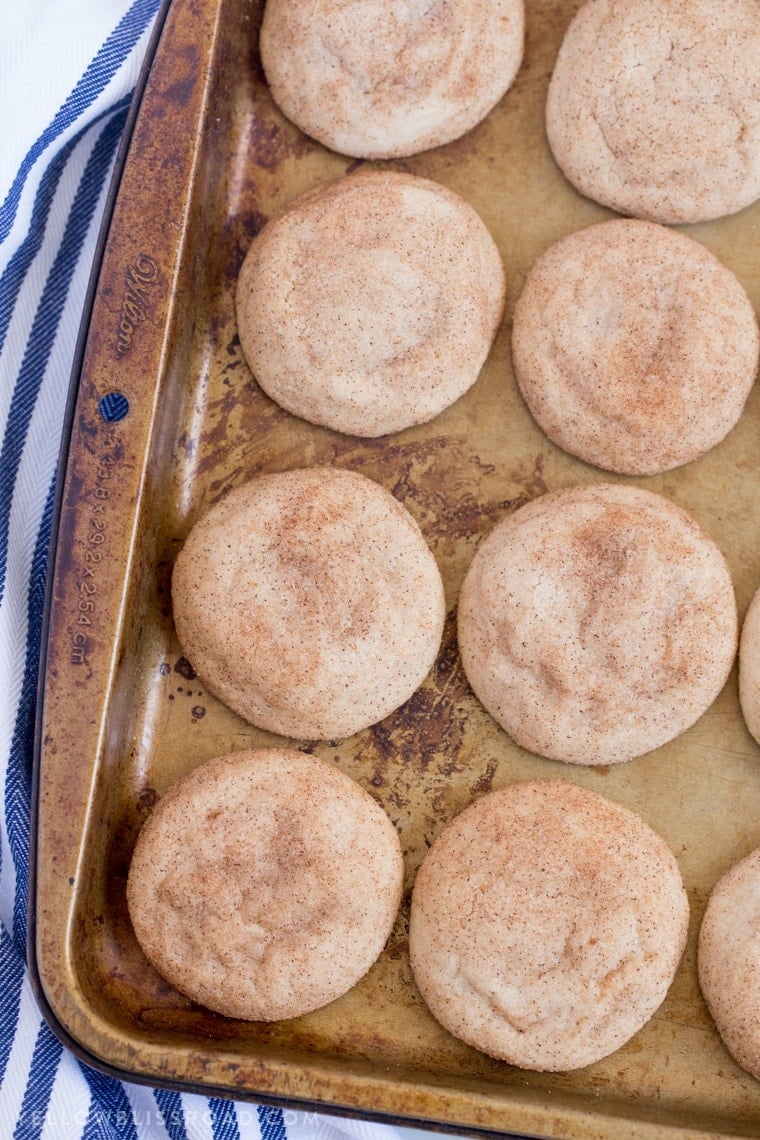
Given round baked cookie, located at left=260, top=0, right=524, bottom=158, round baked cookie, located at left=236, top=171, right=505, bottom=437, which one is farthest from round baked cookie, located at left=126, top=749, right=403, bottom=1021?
round baked cookie, located at left=260, top=0, right=524, bottom=158

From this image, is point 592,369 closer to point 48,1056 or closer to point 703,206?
point 703,206

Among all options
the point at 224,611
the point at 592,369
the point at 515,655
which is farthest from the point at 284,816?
the point at 592,369

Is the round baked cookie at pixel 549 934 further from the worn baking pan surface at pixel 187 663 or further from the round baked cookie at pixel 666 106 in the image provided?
the round baked cookie at pixel 666 106

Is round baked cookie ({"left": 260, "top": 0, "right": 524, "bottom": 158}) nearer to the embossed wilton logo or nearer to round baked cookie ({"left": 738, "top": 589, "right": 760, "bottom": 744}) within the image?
the embossed wilton logo

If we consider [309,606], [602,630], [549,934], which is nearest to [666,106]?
[602,630]

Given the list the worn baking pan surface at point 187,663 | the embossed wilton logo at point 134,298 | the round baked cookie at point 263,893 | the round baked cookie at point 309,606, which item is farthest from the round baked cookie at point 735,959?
the embossed wilton logo at point 134,298

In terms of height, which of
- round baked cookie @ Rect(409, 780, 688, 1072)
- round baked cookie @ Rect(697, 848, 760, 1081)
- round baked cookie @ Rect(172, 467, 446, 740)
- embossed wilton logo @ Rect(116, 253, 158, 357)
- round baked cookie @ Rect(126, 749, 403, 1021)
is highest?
embossed wilton logo @ Rect(116, 253, 158, 357)
